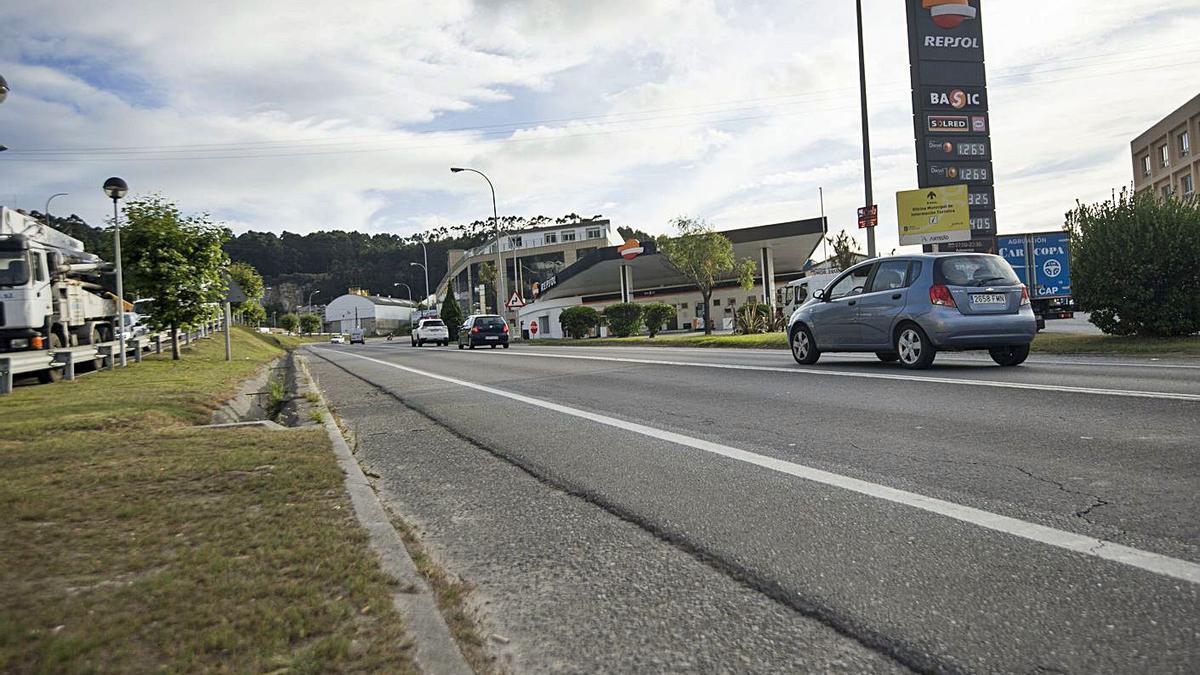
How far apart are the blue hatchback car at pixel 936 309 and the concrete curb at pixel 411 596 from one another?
323 inches

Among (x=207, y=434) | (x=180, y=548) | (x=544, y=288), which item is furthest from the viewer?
(x=544, y=288)

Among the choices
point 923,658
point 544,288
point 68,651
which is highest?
point 544,288

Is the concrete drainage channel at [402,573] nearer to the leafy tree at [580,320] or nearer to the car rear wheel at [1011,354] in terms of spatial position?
the car rear wheel at [1011,354]

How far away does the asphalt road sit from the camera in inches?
96.9

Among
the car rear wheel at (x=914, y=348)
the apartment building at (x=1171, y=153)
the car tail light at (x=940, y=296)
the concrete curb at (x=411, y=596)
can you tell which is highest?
the apartment building at (x=1171, y=153)

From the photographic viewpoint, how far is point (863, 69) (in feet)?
70.7

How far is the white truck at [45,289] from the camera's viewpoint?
607 inches

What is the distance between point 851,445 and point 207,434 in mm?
5607

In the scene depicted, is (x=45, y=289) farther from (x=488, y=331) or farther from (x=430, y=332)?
(x=430, y=332)

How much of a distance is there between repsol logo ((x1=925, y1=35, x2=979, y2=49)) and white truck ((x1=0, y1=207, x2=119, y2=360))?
119 ft

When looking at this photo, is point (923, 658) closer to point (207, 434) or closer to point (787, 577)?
point (787, 577)

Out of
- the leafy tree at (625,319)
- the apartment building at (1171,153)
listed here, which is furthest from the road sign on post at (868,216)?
the apartment building at (1171,153)

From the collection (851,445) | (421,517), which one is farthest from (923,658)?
(851,445)

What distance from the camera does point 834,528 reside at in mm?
3609
